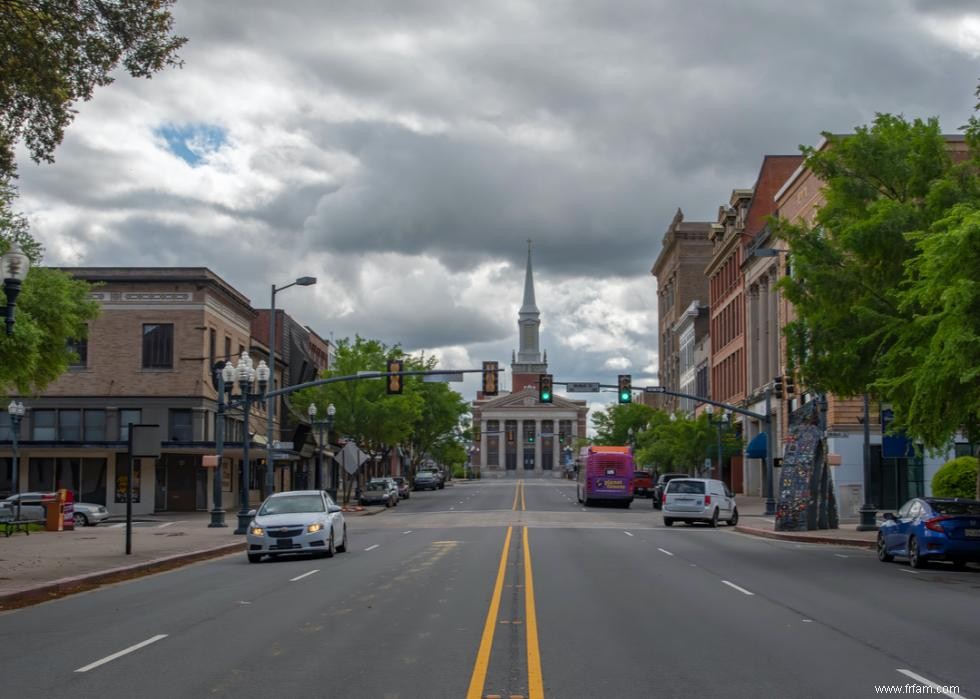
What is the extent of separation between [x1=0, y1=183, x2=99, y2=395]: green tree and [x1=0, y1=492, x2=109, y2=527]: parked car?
1037cm

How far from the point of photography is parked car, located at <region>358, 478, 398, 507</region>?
62.7 metres

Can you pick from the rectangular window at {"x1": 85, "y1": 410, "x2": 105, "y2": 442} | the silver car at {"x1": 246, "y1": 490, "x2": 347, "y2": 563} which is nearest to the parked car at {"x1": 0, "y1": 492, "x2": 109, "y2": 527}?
the rectangular window at {"x1": 85, "y1": 410, "x2": 105, "y2": 442}

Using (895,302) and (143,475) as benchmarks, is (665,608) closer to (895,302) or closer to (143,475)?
(895,302)

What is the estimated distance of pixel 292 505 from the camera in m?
26.6

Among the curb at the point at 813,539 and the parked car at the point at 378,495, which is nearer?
the curb at the point at 813,539

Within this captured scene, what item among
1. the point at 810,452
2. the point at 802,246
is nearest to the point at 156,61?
the point at 802,246

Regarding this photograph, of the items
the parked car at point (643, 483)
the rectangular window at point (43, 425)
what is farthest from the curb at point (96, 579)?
the parked car at point (643, 483)

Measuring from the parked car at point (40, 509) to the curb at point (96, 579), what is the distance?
1452 cm

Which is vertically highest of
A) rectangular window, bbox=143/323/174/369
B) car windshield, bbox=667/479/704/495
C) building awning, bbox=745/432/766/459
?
rectangular window, bbox=143/323/174/369

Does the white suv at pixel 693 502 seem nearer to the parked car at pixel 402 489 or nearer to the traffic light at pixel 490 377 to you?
the traffic light at pixel 490 377

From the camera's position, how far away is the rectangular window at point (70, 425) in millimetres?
55062

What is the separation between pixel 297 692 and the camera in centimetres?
964

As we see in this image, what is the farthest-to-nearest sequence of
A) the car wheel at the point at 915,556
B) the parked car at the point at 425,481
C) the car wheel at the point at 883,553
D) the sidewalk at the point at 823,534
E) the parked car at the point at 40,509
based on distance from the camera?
the parked car at the point at 425,481 → the parked car at the point at 40,509 → the sidewalk at the point at 823,534 → the car wheel at the point at 883,553 → the car wheel at the point at 915,556

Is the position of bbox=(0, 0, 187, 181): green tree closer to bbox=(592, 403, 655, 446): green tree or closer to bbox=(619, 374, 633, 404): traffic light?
bbox=(619, 374, 633, 404): traffic light
